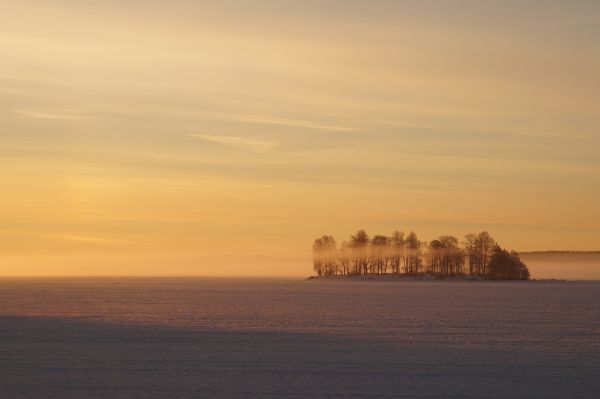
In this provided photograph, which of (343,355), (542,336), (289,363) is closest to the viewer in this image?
(289,363)

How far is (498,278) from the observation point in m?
181

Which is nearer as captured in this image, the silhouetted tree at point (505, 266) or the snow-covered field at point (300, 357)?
the snow-covered field at point (300, 357)

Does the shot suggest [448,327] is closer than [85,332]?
No

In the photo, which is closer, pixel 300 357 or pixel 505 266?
pixel 300 357

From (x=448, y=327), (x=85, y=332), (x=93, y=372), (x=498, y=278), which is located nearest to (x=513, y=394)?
(x=93, y=372)

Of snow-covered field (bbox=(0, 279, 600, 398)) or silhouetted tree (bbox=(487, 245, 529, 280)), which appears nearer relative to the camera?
snow-covered field (bbox=(0, 279, 600, 398))

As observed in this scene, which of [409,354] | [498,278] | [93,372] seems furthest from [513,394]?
[498,278]

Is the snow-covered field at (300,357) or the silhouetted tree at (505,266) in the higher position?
the silhouetted tree at (505,266)

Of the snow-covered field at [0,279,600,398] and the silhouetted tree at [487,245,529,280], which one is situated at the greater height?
the silhouetted tree at [487,245,529,280]

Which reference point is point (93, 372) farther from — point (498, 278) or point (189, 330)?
point (498, 278)

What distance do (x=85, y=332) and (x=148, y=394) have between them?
17.7 metres

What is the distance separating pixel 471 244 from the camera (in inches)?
7480

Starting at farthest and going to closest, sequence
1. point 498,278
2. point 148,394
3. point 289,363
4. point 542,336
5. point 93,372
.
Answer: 1. point 498,278
2. point 542,336
3. point 289,363
4. point 93,372
5. point 148,394

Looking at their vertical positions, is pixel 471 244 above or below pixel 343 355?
above
